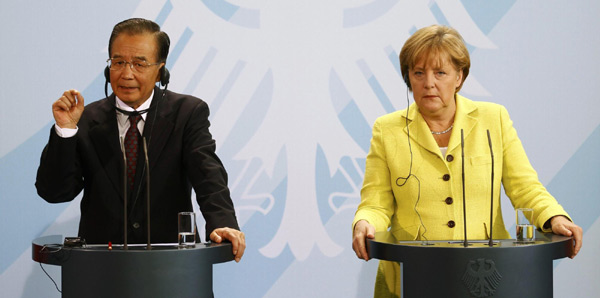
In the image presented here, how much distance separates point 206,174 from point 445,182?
89 cm

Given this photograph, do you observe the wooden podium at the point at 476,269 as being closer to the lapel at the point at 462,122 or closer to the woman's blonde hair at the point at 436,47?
the lapel at the point at 462,122

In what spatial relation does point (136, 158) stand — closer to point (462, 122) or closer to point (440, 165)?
point (440, 165)

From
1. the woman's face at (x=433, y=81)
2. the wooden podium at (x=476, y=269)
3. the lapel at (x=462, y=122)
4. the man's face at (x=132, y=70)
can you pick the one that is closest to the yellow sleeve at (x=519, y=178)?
the lapel at (x=462, y=122)

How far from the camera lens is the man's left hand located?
2.33 meters

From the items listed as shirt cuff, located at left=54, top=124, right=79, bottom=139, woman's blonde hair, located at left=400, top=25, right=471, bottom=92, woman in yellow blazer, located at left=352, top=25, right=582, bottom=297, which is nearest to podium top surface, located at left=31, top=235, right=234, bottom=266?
shirt cuff, located at left=54, top=124, right=79, bottom=139

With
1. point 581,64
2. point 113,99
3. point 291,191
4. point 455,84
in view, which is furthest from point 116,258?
point 581,64

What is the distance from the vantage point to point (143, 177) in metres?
2.59

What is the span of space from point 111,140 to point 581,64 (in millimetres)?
2747

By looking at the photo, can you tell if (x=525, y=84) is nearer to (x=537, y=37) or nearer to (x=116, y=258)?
(x=537, y=37)

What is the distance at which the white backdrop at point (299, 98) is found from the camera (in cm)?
375

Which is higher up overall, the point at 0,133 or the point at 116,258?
the point at 0,133

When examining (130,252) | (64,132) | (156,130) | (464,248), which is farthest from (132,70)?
(464,248)

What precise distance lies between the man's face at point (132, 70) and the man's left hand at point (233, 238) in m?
0.65

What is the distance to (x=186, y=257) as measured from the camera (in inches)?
83.2
